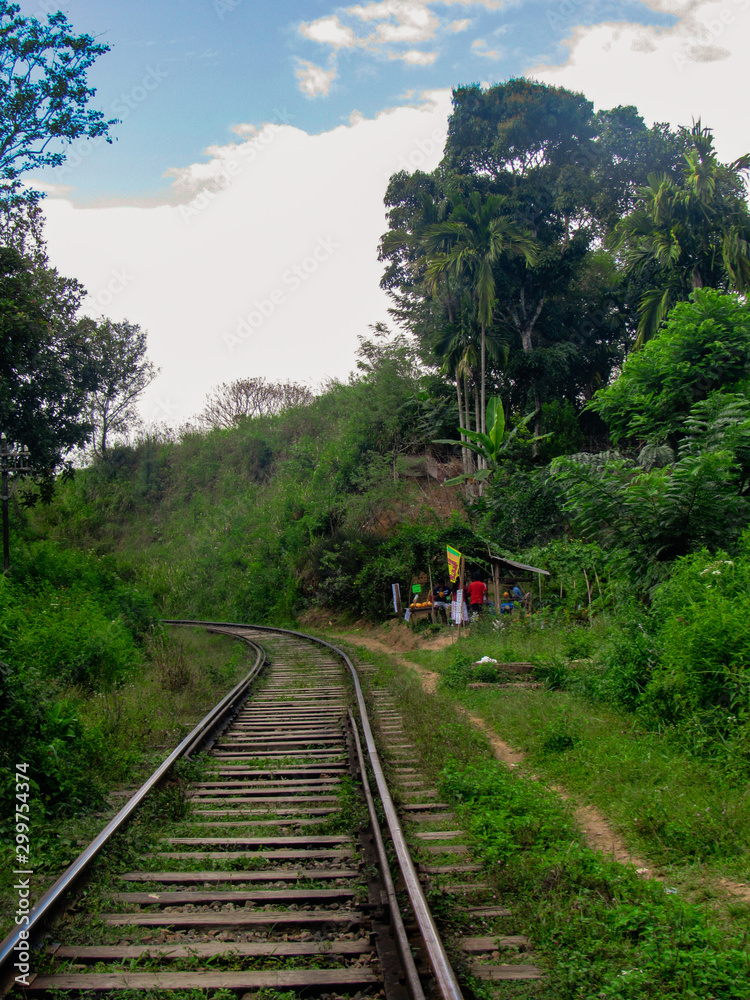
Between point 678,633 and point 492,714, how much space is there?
301 centimetres

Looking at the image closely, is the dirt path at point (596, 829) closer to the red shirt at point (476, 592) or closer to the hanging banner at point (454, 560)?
the hanging banner at point (454, 560)

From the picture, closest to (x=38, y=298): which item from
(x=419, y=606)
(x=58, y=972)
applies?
(x=419, y=606)

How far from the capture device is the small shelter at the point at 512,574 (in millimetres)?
15341

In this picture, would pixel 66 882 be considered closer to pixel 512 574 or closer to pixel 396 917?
pixel 396 917

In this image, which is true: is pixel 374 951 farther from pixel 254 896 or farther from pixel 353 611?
pixel 353 611


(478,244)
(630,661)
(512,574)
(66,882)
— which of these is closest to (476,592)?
(512,574)

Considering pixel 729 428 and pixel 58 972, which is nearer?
pixel 58 972

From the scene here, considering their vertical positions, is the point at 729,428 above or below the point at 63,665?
above

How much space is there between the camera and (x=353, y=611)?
24.0 m

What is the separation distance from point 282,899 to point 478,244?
917 inches

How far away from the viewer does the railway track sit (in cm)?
309

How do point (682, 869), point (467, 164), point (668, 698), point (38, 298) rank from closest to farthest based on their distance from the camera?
point (682, 869) → point (668, 698) → point (38, 298) → point (467, 164)

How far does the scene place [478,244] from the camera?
23656mm

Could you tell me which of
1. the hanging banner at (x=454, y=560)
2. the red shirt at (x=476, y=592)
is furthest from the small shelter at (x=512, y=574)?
the hanging banner at (x=454, y=560)
